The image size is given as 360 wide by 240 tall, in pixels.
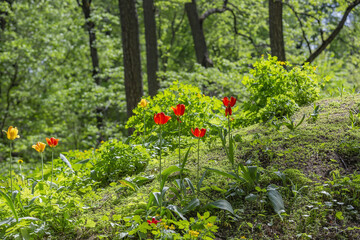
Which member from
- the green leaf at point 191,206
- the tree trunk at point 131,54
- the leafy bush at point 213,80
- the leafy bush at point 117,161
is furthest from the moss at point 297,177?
the leafy bush at point 213,80

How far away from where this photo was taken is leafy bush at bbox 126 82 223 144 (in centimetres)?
382

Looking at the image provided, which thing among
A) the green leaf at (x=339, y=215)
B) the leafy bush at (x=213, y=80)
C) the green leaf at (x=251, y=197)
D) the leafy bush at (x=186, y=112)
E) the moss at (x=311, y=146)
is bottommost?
the green leaf at (x=339, y=215)

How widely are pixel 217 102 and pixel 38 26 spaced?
1125 centimetres

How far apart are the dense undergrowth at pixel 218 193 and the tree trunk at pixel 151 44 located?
6135 mm

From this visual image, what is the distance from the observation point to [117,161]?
3305 mm

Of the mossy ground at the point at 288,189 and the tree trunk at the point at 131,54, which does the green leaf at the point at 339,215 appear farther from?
the tree trunk at the point at 131,54

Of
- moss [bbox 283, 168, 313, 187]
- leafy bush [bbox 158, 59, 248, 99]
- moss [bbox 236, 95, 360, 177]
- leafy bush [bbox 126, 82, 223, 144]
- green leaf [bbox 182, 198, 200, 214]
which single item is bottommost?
green leaf [bbox 182, 198, 200, 214]

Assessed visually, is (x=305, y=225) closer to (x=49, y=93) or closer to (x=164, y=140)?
(x=164, y=140)

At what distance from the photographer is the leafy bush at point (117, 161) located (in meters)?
3.30

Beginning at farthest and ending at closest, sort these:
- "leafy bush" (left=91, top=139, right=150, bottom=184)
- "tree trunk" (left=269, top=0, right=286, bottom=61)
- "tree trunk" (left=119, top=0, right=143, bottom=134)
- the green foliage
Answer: "tree trunk" (left=269, top=0, right=286, bottom=61) → "tree trunk" (left=119, top=0, right=143, bottom=134) → "leafy bush" (left=91, top=139, right=150, bottom=184) → the green foliage

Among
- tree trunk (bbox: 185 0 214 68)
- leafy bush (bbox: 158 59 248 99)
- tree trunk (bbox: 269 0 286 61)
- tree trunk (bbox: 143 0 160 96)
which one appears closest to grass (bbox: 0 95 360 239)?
tree trunk (bbox: 269 0 286 61)

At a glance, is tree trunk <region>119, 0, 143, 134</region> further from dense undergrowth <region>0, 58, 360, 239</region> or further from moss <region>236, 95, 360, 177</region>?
moss <region>236, 95, 360, 177</region>

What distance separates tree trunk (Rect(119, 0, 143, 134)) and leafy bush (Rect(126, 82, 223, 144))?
2189 millimetres

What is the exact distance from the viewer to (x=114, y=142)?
339cm
